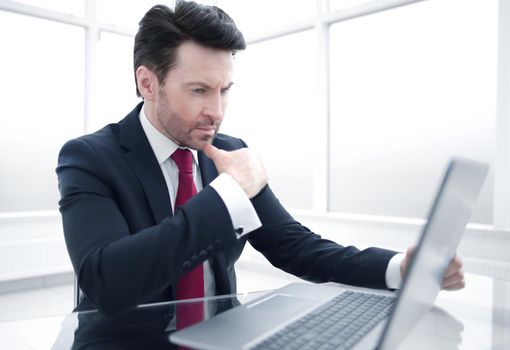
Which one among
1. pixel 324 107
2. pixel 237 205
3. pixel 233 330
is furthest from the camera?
pixel 324 107

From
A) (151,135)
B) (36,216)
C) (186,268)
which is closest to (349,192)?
(36,216)

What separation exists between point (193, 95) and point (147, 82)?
0.61 ft

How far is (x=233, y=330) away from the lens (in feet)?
2.63

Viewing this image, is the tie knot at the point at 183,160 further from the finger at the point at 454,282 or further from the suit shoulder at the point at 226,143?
the finger at the point at 454,282

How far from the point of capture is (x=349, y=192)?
4.14 meters

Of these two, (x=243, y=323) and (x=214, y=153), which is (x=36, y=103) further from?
(x=243, y=323)

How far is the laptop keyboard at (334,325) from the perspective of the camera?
28.9 inches

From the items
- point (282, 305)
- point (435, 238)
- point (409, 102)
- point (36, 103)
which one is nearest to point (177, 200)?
point (282, 305)

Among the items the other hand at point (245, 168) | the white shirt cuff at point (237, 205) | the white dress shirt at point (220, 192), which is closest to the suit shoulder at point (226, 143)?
the white dress shirt at point (220, 192)

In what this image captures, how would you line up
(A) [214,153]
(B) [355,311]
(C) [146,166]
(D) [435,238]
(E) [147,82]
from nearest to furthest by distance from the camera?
(D) [435,238]
(B) [355,311]
(A) [214,153]
(C) [146,166]
(E) [147,82]

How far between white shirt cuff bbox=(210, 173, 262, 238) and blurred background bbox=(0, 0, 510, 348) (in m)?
2.44

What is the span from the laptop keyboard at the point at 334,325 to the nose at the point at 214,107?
67 centimetres

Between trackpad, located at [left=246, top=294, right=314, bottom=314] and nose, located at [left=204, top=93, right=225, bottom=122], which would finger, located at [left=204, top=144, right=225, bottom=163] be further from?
trackpad, located at [left=246, top=294, right=314, bottom=314]

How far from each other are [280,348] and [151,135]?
87 centimetres
